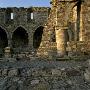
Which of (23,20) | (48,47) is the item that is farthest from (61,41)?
(23,20)

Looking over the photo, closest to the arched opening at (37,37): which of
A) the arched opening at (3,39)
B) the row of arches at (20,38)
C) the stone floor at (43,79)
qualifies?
the row of arches at (20,38)

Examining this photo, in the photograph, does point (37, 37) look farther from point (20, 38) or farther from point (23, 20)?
point (23, 20)

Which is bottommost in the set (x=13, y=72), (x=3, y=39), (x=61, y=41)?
(x=13, y=72)

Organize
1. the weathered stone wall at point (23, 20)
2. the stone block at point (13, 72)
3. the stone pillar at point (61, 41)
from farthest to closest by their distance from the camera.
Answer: the weathered stone wall at point (23, 20) < the stone pillar at point (61, 41) < the stone block at point (13, 72)

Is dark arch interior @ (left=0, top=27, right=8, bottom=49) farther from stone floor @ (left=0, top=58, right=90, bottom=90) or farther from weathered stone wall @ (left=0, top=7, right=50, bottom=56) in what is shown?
stone floor @ (left=0, top=58, right=90, bottom=90)

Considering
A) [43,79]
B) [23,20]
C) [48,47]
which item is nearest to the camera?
[43,79]

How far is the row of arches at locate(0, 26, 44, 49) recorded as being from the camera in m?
→ 42.6

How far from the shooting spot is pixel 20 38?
43125 millimetres

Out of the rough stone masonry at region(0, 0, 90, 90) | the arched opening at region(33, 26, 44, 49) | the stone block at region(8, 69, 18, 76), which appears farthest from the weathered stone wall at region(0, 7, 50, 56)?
the stone block at region(8, 69, 18, 76)

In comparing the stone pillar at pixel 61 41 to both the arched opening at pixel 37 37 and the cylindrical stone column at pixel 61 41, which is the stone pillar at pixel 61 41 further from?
the arched opening at pixel 37 37

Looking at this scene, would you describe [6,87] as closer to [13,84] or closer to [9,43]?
[13,84]

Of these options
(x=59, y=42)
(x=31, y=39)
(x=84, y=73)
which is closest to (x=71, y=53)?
(x=59, y=42)

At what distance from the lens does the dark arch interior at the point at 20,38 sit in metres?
42.6

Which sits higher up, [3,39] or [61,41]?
[3,39]
